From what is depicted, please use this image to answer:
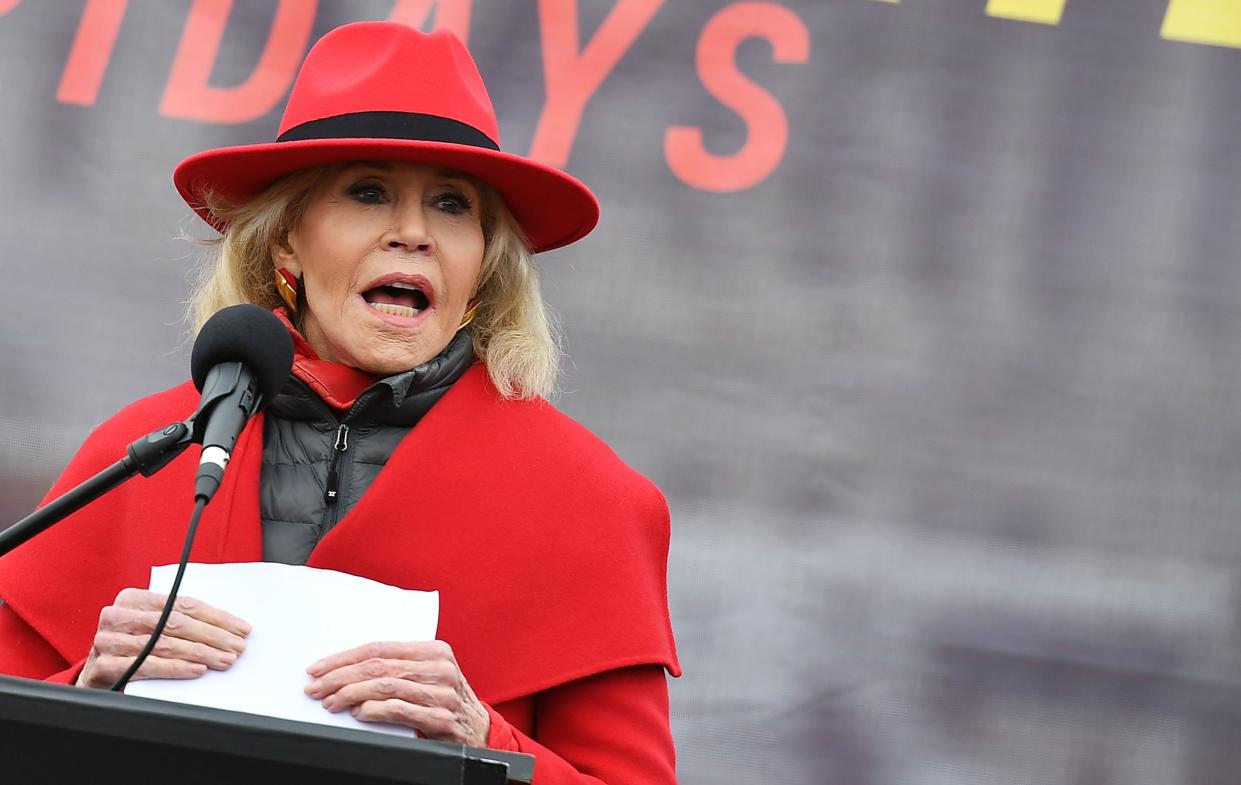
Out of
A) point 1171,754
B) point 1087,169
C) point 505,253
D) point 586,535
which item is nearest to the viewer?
point 586,535

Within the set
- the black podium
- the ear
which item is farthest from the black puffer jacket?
the black podium

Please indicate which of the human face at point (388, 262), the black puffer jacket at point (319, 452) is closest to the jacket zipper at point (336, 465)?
the black puffer jacket at point (319, 452)

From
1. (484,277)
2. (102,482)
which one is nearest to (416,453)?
(484,277)

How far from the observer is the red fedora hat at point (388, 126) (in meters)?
2.14

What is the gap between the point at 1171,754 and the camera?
2.80 m

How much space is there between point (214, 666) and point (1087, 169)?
2065 millimetres

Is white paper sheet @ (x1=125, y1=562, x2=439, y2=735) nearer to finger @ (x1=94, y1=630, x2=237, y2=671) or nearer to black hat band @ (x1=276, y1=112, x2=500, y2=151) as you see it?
finger @ (x1=94, y1=630, x2=237, y2=671)

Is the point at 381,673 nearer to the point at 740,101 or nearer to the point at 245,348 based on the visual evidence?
the point at 245,348

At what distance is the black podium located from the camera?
3.60 feet

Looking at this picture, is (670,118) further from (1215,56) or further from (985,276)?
(1215,56)

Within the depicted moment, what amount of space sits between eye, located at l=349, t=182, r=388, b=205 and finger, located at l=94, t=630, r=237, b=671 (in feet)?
2.60

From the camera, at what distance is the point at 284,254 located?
7.57ft

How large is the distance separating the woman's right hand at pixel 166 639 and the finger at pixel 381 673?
A: 0.11m

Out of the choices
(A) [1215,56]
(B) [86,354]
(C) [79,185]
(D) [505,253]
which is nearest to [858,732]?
(D) [505,253]
